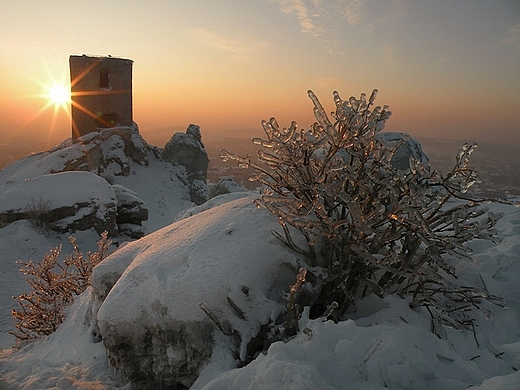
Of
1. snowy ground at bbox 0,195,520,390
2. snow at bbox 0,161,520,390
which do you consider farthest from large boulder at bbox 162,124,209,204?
snowy ground at bbox 0,195,520,390

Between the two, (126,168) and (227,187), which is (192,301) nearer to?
(227,187)

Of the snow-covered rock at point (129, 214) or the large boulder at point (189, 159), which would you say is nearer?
the snow-covered rock at point (129, 214)

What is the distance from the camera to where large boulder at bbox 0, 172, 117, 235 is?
1227cm

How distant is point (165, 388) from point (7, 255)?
10.1 m

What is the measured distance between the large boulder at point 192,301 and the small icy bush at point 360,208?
0.29 metres

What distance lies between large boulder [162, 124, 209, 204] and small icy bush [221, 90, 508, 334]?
63.5 feet

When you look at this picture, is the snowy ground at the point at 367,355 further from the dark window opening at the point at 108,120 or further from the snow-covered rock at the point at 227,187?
the dark window opening at the point at 108,120

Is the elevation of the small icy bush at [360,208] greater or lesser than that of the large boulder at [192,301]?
greater

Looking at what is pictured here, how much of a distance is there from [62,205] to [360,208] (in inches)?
495

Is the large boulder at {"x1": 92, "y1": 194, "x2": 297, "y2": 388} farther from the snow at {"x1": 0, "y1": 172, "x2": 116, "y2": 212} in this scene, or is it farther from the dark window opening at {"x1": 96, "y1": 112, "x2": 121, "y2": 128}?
the dark window opening at {"x1": 96, "y1": 112, "x2": 121, "y2": 128}

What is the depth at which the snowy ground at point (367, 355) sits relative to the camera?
2.15 meters

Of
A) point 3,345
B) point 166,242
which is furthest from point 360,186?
point 3,345

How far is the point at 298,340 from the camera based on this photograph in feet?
8.40

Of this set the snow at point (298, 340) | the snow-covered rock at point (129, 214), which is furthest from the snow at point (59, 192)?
the snow at point (298, 340)
